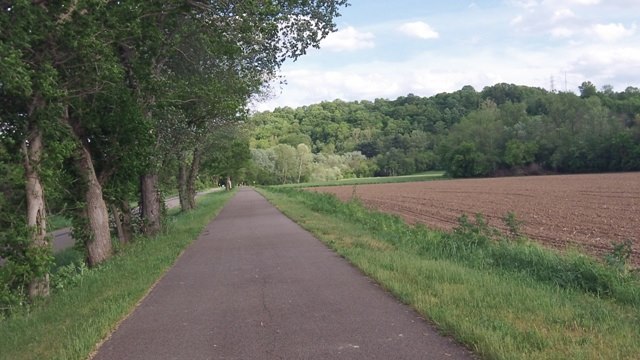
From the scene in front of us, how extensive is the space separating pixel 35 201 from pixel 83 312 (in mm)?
3756

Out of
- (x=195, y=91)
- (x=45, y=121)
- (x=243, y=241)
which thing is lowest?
(x=243, y=241)

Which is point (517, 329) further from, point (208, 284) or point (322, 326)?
point (208, 284)

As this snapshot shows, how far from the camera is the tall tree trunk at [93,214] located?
1348 cm

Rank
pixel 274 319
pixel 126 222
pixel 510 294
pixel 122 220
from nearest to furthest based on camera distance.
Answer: pixel 274 319 → pixel 510 294 → pixel 122 220 → pixel 126 222

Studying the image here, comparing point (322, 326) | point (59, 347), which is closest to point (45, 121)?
point (59, 347)

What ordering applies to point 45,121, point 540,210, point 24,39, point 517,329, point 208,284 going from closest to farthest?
point 517,329, point 24,39, point 208,284, point 45,121, point 540,210

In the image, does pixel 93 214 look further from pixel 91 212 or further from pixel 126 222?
pixel 126 222

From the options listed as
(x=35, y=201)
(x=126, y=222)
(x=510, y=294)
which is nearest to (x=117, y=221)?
(x=126, y=222)

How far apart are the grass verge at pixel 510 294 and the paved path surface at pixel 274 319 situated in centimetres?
36

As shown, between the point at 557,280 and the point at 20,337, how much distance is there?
24.9 feet

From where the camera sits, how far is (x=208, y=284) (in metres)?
9.24

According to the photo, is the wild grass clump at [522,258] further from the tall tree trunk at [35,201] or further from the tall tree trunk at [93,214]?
the tall tree trunk at [35,201]

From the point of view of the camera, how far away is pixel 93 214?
13.5 m

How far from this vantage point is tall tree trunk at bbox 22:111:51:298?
33.5 ft
